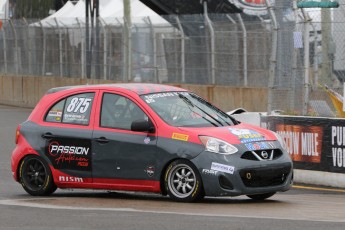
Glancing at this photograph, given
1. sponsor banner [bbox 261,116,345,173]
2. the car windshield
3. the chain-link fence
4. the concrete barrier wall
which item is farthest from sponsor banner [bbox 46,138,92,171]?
the concrete barrier wall

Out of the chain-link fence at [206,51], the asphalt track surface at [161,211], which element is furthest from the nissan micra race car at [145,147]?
the chain-link fence at [206,51]

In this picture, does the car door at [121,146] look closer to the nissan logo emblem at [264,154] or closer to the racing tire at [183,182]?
the racing tire at [183,182]

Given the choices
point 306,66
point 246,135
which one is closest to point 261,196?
point 246,135

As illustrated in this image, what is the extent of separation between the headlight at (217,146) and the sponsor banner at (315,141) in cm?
333

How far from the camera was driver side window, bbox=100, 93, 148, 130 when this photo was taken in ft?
40.8

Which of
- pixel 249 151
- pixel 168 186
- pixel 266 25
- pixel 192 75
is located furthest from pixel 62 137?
pixel 192 75

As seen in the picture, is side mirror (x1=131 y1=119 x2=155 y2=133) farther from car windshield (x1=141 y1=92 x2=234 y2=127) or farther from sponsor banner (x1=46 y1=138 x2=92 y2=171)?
sponsor banner (x1=46 y1=138 x2=92 y2=171)

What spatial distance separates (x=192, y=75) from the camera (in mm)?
27703

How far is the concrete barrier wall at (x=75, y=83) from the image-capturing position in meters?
25.2

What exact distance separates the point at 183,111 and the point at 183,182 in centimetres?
102

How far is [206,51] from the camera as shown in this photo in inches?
1059

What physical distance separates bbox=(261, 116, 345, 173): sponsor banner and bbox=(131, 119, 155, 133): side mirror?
3.55 m

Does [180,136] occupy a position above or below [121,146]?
above

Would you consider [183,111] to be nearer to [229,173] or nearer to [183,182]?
[183,182]
